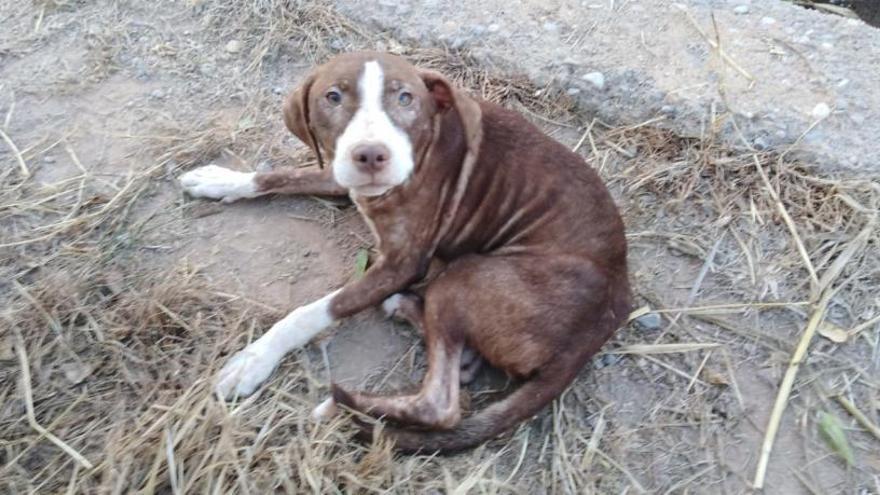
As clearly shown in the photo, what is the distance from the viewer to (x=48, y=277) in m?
3.94

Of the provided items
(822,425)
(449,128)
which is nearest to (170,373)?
(449,128)

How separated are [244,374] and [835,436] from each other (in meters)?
2.57

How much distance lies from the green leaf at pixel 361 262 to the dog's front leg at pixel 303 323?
214 millimetres

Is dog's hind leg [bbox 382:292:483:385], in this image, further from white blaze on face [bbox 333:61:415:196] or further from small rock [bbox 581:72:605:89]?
small rock [bbox 581:72:605:89]

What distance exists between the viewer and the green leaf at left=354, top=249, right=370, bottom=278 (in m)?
4.13

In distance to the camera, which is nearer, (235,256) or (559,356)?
(559,356)

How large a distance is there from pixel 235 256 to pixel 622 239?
1.91 m

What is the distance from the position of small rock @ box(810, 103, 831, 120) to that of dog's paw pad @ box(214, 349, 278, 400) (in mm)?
3325

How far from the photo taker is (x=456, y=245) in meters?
4.04

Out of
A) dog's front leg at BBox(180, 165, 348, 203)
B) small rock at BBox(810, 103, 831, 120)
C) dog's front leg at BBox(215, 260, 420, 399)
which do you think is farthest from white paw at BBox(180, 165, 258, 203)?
small rock at BBox(810, 103, 831, 120)

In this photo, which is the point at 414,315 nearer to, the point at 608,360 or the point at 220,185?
the point at 608,360

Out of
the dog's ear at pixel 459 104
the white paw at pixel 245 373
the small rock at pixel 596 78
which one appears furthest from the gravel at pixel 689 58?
the white paw at pixel 245 373

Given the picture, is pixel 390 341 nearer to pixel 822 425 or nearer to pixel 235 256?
pixel 235 256

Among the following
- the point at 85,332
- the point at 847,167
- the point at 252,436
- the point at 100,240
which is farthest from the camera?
the point at 847,167
